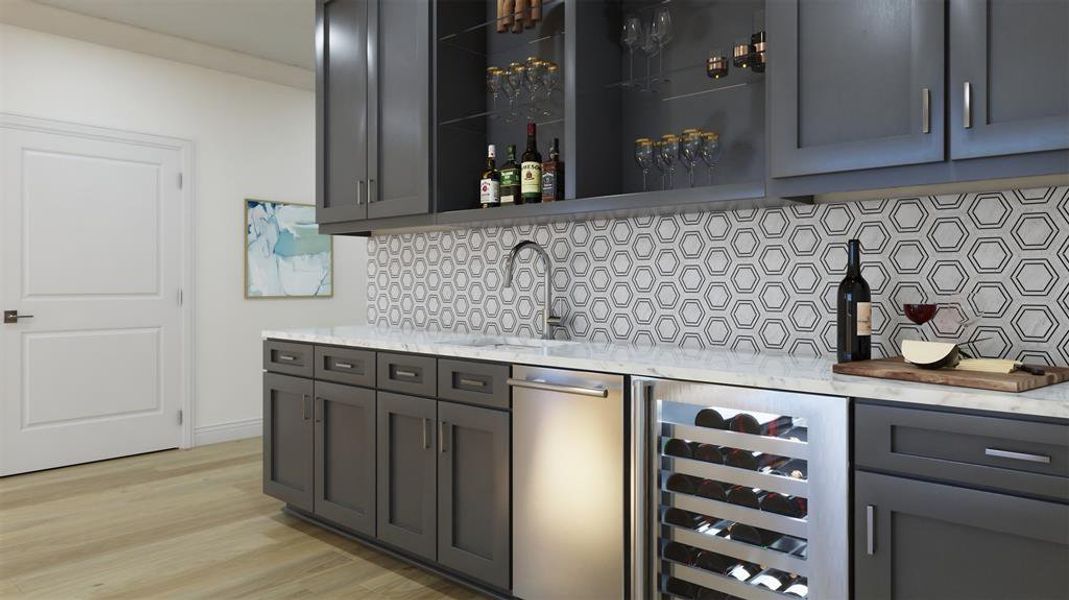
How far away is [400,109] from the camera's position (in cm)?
311

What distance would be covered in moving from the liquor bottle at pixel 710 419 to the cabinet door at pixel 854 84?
696 mm

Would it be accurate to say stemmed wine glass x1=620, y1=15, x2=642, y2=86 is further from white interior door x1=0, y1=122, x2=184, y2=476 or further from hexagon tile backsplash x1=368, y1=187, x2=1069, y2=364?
white interior door x1=0, y1=122, x2=184, y2=476

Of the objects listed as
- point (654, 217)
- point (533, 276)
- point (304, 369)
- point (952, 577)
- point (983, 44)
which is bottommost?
point (952, 577)

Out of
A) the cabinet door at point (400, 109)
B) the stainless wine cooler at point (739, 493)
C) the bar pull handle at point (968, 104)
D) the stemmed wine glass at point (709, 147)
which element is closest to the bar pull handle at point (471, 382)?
the stainless wine cooler at point (739, 493)

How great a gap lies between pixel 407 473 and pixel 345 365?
56 cm

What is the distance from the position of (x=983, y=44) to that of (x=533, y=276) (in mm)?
1840

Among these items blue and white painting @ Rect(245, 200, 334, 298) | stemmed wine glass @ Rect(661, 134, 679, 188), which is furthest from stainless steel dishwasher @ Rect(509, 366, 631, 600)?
blue and white painting @ Rect(245, 200, 334, 298)

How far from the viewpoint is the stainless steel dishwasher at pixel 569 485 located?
6.78ft

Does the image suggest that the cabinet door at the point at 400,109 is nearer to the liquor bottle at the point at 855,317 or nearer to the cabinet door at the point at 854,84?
the cabinet door at the point at 854,84

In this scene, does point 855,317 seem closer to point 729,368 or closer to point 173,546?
point 729,368

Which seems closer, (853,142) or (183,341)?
(853,142)

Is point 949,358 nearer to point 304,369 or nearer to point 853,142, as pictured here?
point 853,142

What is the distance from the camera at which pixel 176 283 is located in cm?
482

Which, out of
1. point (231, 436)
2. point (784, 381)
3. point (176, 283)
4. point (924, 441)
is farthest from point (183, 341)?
point (924, 441)
